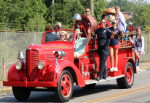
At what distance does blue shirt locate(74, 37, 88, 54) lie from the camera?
9.51 metres

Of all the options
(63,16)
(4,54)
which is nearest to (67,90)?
(4,54)

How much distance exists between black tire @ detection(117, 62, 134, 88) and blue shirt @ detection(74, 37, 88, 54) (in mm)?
2069

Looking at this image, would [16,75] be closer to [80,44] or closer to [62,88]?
[62,88]

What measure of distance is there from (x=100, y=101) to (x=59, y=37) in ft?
8.48

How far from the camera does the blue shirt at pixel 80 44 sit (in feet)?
31.2

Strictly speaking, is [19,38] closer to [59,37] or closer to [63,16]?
[59,37]

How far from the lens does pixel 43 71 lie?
797cm

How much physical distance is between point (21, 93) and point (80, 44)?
249 centimetres

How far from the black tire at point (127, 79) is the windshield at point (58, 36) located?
2.63 metres

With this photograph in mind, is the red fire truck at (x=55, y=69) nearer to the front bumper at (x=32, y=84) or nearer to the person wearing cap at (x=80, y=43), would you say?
the front bumper at (x=32, y=84)

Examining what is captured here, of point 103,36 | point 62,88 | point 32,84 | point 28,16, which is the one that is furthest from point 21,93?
point 28,16

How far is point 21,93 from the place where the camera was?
28.6ft

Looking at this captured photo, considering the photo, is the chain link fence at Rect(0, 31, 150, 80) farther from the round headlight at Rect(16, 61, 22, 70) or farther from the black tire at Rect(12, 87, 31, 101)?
the round headlight at Rect(16, 61, 22, 70)

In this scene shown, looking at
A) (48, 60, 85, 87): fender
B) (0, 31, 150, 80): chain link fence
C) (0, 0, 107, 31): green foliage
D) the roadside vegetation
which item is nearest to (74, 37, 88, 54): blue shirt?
(48, 60, 85, 87): fender
